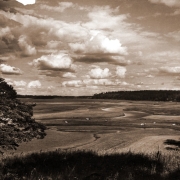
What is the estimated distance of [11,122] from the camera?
6.15 m

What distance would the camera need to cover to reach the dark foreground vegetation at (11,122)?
6.09 m

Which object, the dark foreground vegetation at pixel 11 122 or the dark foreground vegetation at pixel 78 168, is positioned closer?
the dark foreground vegetation at pixel 11 122

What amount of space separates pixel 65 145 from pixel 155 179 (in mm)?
18496

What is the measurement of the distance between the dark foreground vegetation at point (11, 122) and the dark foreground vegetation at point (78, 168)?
1399 millimetres

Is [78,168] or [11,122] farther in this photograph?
[78,168]

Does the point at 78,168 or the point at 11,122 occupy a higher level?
the point at 11,122

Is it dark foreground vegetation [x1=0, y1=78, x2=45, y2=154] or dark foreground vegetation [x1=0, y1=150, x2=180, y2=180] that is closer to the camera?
dark foreground vegetation [x1=0, y1=78, x2=45, y2=154]

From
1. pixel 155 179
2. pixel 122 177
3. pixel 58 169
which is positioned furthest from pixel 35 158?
pixel 155 179

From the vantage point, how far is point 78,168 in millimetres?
8602

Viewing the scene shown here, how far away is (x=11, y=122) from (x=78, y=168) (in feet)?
11.3

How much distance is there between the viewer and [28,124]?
6.48 metres

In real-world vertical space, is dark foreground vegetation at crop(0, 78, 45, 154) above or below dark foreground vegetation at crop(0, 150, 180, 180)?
above

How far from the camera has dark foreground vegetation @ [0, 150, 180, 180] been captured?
7.49m

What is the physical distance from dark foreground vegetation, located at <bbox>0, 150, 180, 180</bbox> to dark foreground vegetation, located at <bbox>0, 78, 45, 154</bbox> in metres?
1.40
